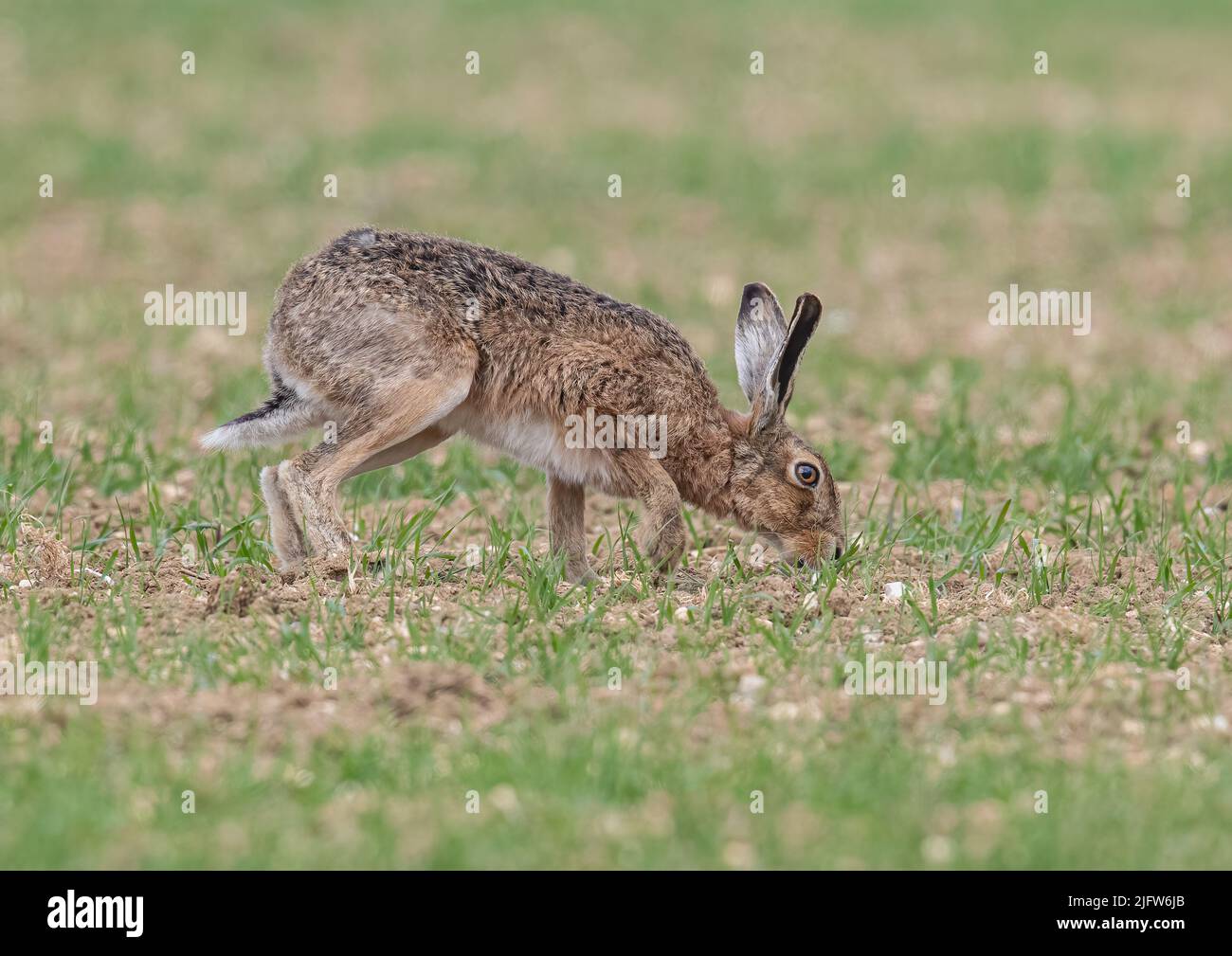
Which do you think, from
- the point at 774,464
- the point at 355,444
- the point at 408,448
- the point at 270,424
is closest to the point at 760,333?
the point at 774,464

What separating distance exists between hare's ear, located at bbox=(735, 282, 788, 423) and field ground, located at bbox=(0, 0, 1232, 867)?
80 cm

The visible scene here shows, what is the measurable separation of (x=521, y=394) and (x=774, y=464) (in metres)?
1.18

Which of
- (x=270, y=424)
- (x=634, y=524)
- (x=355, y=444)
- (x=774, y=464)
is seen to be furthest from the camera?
(x=634, y=524)

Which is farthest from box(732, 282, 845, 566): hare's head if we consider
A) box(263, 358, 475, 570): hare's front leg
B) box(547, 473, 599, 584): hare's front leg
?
box(263, 358, 475, 570): hare's front leg

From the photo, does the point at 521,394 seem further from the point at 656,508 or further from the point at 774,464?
the point at 774,464

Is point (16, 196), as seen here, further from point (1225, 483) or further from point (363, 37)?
point (1225, 483)

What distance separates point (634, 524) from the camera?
880 cm

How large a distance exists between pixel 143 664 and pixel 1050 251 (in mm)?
11819

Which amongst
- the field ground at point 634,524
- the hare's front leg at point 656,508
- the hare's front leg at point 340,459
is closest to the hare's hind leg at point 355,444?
the hare's front leg at point 340,459

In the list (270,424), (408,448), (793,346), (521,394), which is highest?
(793,346)

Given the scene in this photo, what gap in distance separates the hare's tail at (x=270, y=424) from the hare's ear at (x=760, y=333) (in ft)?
6.33

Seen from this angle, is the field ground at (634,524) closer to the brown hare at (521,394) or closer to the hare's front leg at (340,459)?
the hare's front leg at (340,459)

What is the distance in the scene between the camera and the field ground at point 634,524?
5137mm

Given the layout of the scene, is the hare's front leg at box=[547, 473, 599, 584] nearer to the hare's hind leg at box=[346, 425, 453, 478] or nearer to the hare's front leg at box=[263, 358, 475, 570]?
the hare's hind leg at box=[346, 425, 453, 478]
